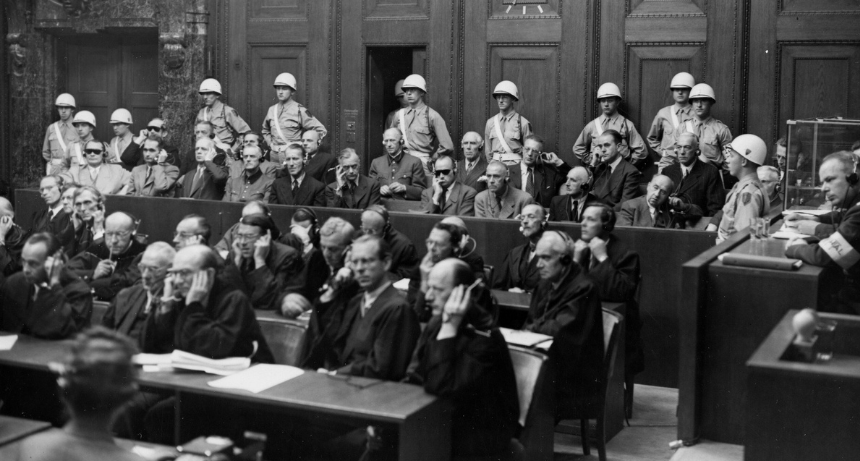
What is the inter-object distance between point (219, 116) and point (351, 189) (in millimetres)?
3660

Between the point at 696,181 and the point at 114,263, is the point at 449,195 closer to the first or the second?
the point at 696,181

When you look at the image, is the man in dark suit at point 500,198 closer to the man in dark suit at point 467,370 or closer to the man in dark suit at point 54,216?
the man in dark suit at point 54,216

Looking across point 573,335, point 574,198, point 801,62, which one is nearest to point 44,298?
point 573,335

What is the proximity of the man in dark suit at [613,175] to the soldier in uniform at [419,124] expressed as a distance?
2389 mm

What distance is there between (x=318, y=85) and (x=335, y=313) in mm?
8326

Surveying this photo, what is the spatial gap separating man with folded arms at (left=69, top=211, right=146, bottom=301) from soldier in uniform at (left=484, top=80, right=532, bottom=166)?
478cm

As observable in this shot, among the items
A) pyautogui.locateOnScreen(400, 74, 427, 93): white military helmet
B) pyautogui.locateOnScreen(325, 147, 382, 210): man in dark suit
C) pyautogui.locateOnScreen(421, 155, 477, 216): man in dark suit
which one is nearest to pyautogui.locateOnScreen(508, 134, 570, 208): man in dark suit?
pyautogui.locateOnScreen(421, 155, 477, 216): man in dark suit

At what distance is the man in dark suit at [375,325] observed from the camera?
594 cm

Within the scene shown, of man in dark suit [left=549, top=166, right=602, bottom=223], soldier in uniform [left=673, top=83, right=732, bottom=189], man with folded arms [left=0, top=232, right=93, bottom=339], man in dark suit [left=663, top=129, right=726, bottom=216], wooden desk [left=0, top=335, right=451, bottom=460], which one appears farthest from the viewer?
soldier in uniform [left=673, top=83, right=732, bottom=189]

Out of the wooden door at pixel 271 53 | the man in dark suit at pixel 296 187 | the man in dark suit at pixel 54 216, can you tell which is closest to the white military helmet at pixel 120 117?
the wooden door at pixel 271 53

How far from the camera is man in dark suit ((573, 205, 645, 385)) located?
7973 millimetres

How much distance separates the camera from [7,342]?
253 inches

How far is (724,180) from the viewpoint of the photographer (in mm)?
11492

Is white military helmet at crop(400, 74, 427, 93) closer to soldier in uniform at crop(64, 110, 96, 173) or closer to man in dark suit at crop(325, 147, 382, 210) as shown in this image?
man in dark suit at crop(325, 147, 382, 210)
